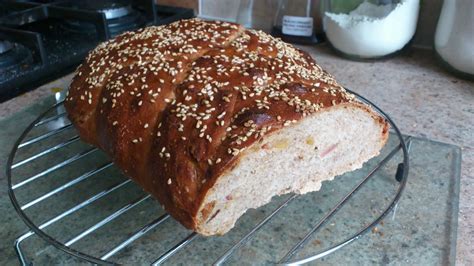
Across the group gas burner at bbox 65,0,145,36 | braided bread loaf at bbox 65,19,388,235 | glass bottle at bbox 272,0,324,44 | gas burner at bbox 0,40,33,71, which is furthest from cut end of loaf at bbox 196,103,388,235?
gas burner at bbox 65,0,145,36

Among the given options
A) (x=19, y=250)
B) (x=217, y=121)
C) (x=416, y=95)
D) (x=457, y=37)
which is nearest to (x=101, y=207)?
(x=19, y=250)

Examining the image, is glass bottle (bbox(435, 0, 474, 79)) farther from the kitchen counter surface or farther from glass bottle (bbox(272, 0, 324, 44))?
glass bottle (bbox(272, 0, 324, 44))

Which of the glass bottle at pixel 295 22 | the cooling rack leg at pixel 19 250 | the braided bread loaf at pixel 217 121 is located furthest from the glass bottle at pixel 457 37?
the cooling rack leg at pixel 19 250

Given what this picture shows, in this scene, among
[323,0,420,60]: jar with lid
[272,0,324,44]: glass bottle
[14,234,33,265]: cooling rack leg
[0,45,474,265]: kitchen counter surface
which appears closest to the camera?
[14,234,33,265]: cooling rack leg

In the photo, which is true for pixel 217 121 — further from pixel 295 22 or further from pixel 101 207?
pixel 295 22

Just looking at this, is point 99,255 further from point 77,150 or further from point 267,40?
point 267,40

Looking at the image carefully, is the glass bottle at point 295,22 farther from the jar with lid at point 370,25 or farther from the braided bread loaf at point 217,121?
the braided bread loaf at point 217,121
